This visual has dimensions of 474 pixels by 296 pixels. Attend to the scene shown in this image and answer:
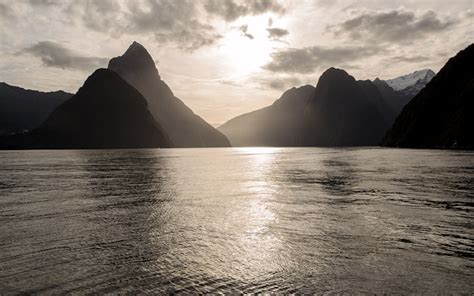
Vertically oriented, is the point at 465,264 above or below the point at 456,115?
below

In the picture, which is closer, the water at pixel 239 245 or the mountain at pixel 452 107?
the water at pixel 239 245

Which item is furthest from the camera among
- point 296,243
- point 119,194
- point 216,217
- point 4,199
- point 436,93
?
point 436,93

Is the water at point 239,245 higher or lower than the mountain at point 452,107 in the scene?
lower

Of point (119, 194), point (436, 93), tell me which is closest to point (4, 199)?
point (119, 194)

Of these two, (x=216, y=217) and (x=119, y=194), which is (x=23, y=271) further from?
(x=119, y=194)

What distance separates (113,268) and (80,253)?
2842mm

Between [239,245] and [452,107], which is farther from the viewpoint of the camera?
[452,107]

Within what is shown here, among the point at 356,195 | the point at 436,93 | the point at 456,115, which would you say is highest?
the point at 436,93

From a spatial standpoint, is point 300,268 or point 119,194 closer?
Result: point 300,268

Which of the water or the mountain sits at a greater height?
the mountain

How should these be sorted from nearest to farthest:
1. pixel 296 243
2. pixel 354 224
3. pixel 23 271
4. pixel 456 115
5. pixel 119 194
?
1. pixel 23 271
2. pixel 296 243
3. pixel 354 224
4. pixel 119 194
5. pixel 456 115

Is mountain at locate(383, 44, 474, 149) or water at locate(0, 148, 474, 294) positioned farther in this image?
mountain at locate(383, 44, 474, 149)

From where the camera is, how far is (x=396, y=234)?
18.1 metres

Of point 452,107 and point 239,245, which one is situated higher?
point 452,107
